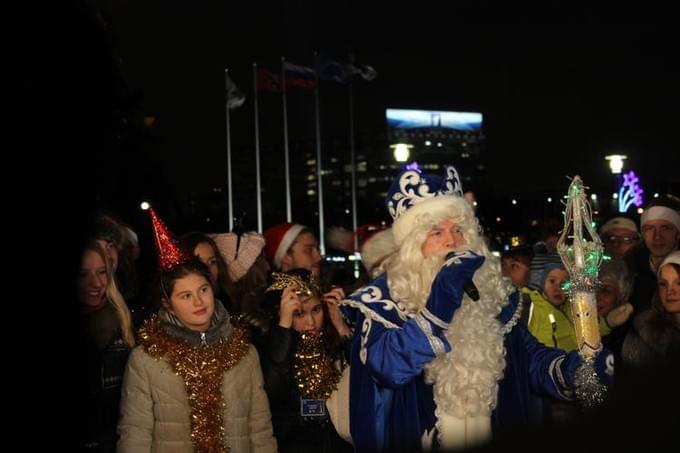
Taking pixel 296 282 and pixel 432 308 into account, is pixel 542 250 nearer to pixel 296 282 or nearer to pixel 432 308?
pixel 296 282

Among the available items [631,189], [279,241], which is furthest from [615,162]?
[279,241]

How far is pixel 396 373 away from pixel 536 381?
2.46 ft

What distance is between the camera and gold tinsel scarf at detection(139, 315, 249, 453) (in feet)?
13.9

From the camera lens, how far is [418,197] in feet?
13.3

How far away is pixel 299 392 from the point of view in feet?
15.6

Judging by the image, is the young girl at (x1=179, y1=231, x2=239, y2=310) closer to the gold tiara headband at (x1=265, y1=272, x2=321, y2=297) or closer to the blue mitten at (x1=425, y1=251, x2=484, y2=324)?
the gold tiara headband at (x1=265, y1=272, x2=321, y2=297)

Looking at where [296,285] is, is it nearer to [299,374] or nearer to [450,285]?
[299,374]

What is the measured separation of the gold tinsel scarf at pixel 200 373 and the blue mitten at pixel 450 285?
146cm

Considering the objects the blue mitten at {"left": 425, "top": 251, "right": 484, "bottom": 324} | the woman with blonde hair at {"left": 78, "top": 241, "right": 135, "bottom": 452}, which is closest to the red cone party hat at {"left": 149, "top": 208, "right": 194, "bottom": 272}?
the woman with blonde hair at {"left": 78, "top": 241, "right": 135, "bottom": 452}

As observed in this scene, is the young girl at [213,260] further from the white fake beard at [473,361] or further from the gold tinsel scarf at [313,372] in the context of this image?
the white fake beard at [473,361]

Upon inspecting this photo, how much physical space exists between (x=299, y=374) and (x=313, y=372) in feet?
0.28

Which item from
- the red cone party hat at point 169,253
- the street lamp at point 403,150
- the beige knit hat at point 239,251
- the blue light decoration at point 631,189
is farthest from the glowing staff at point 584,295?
the blue light decoration at point 631,189

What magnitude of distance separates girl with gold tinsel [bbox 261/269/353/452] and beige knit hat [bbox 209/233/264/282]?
4.72 feet

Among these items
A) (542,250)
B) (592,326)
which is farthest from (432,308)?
(542,250)
